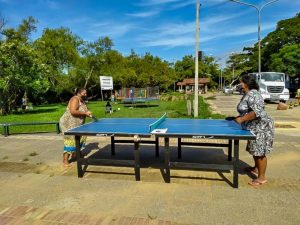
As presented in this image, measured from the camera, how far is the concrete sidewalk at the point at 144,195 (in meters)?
4.29

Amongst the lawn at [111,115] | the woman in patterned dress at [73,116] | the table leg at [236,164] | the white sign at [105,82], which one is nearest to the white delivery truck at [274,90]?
the lawn at [111,115]

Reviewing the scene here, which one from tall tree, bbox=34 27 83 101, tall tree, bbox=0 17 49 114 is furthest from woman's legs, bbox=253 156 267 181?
tall tree, bbox=34 27 83 101

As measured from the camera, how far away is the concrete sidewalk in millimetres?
4289

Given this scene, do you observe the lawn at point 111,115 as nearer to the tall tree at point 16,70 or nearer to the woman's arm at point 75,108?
the tall tree at point 16,70

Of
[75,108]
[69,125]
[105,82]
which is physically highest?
[105,82]

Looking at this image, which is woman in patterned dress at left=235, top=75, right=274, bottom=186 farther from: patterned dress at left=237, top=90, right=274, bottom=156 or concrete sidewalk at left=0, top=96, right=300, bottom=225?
concrete sidewalk at left=0, top=96, right=300, bottom=225

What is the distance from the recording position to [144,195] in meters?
5.10

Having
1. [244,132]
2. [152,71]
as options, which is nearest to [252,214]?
[244,132]

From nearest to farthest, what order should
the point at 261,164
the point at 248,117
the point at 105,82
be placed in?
1. the point at 248,117
2. the point at 261,164
3. the point at 105,82

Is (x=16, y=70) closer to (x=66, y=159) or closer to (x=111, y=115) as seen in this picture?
(x=111, y=115)

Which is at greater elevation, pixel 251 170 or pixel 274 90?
pixel 274 90

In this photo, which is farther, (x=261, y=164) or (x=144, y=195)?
(x=261, y=164)

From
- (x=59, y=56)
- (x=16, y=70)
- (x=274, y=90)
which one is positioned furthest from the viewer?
(x=59, y=56)

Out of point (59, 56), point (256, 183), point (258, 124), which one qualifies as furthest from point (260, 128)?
point (59, 56)
